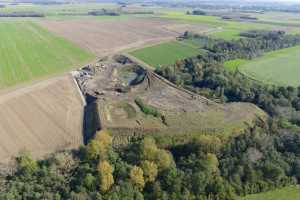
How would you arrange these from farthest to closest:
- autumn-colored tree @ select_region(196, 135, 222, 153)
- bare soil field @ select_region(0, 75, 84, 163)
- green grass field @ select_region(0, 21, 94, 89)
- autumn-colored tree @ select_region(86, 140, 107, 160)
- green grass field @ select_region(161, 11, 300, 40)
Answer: green grass field @ select_region(161, 11, 300, 40), green grass field @ select_region(0, 21, 94, 89), bare soil field @ select_region(0, 75, 84, 163), autumn-colored tree @ select_region(196, 135, 222, 153), autumn-colored tree @ select_region(86, 140, 107, 160)

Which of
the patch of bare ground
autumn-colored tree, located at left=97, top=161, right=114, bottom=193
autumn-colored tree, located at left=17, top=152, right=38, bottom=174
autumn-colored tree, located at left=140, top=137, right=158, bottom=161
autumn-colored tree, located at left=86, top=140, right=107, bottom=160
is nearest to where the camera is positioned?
autumn-colored tree, located at left=97, top=161, right=114, bottom=193

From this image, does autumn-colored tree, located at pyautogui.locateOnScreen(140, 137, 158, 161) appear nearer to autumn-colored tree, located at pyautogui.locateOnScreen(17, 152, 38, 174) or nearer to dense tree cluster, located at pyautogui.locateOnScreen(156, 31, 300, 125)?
autumn-colored tree, located at pyautogui.locateOnScreen(17, 152, 38, 174)

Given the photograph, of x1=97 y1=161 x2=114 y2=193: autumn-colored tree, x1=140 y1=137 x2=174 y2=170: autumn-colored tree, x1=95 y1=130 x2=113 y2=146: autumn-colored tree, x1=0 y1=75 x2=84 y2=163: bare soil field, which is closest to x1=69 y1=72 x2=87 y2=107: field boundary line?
Result: x1=0 y1=75 x2=84 y2=163: bare soil field

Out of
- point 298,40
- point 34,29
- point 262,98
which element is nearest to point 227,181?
point 262,98

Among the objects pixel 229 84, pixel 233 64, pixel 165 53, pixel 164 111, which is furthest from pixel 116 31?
pixel 164 111

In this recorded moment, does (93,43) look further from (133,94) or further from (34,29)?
(133,94)

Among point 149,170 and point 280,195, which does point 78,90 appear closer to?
point 149,170

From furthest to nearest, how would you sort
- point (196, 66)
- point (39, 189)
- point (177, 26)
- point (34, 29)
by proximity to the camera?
point (177, 26)
point (34, 29)
point (196, 66)
point (39, 189)
